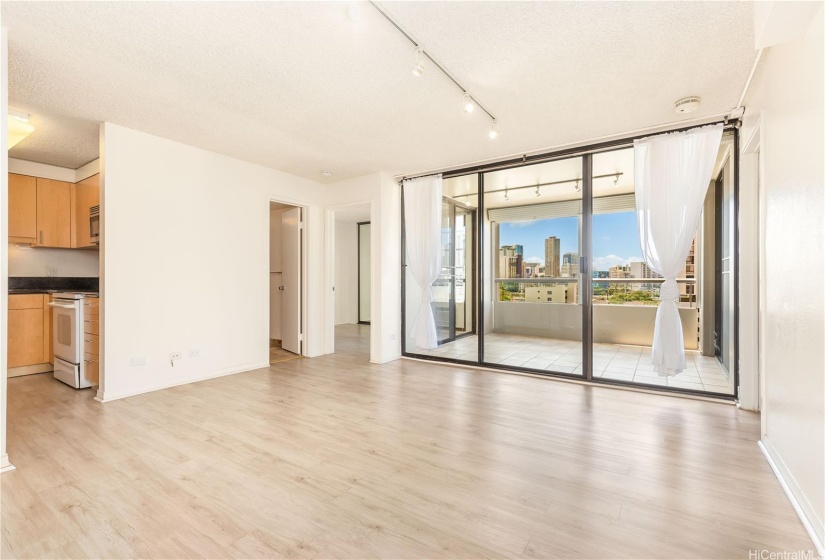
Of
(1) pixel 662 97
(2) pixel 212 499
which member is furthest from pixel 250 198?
(1) pixel 662 97

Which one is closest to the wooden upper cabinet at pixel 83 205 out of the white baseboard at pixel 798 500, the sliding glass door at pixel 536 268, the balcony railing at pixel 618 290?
the sliding glass door at pixel 536 268

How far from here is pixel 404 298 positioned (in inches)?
216

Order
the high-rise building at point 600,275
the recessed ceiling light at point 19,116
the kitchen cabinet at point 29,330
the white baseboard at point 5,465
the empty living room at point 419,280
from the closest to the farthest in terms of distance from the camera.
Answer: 1. the empty living room at point 419,280
2. the white baseboard at point 5,465
3. the recessed ceiling light at point 19,116
4. the high-rise building at point 600,275
5. the kitchen cabinet at point 29,330

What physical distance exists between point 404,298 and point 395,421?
2.62 metres

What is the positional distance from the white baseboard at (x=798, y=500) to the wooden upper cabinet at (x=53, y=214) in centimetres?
694

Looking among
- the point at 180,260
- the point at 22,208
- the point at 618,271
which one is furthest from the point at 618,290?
the point at 22,208

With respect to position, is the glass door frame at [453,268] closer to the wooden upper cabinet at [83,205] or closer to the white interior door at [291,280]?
the white interior door at [291,280]

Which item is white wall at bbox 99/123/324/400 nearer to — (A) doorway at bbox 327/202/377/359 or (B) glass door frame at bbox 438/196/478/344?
(B) glass door frame at bbox 438/196/478/344

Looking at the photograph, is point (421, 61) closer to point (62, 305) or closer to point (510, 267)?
point (510, 267)

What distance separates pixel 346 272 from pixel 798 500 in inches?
319

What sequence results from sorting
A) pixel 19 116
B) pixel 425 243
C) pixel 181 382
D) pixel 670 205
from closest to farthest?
1. pixel 19 116
2. pixel 670 205
3. pixel 181 382
4. pixel 425 243

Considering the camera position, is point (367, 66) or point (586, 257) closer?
point (367, 66)

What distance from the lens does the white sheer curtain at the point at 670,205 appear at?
3430mm

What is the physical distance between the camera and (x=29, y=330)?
14.5 ft
